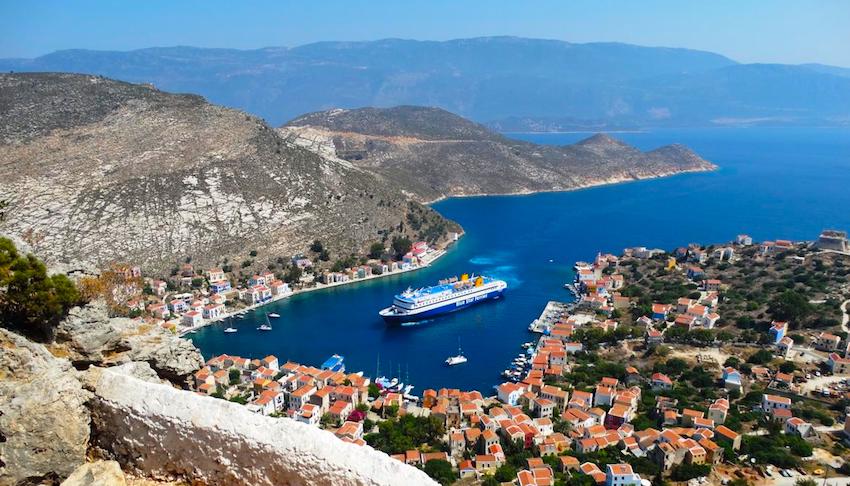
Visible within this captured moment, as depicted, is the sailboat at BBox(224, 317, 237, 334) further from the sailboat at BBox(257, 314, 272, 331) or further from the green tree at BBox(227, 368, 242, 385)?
the green tree at BBox(227, 368, 242, 385)

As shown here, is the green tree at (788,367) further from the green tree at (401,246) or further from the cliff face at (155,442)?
the green tree at (401,246)

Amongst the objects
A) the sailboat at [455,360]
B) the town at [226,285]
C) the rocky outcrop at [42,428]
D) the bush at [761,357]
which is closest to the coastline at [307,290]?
the town at [226,285]

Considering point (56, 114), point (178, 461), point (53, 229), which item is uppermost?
point (56, 114)

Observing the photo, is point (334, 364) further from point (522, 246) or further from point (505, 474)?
point (522, 246)

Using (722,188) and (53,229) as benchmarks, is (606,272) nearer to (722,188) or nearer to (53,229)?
(53,229)

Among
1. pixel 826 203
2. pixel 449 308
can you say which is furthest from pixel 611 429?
pixel 826 203

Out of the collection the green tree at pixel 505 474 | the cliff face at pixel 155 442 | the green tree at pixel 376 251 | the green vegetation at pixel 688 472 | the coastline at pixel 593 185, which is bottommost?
the green vegetation at pixel 688 472

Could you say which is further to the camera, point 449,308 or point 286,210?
point 286,210
